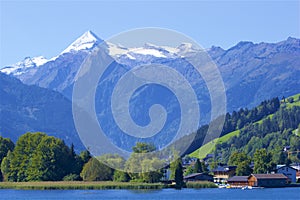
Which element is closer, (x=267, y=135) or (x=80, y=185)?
(x=80, y=185)

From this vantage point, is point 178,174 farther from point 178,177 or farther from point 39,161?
point 39,161

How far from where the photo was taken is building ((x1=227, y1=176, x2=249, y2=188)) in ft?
333

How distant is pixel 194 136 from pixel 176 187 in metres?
98.4

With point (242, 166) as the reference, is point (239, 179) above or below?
below

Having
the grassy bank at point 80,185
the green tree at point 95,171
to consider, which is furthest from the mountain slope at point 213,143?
the grassy bank at point 80,185

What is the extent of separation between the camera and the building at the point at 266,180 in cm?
9906

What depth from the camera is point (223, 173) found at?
118 metres

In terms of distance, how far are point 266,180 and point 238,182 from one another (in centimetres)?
478

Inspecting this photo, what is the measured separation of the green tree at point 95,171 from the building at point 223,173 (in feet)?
88.7

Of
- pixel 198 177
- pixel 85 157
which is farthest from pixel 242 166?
pixel 85 157

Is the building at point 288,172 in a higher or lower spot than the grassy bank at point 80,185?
higher

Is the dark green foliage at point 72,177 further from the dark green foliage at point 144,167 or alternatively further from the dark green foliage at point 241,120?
the dark green foliage at point 241,120

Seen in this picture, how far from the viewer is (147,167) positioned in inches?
3420

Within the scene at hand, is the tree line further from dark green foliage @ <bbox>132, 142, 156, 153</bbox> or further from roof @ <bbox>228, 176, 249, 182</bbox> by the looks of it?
dark green foliage @ <bbox>132, 142, 156, 153</bbox>
